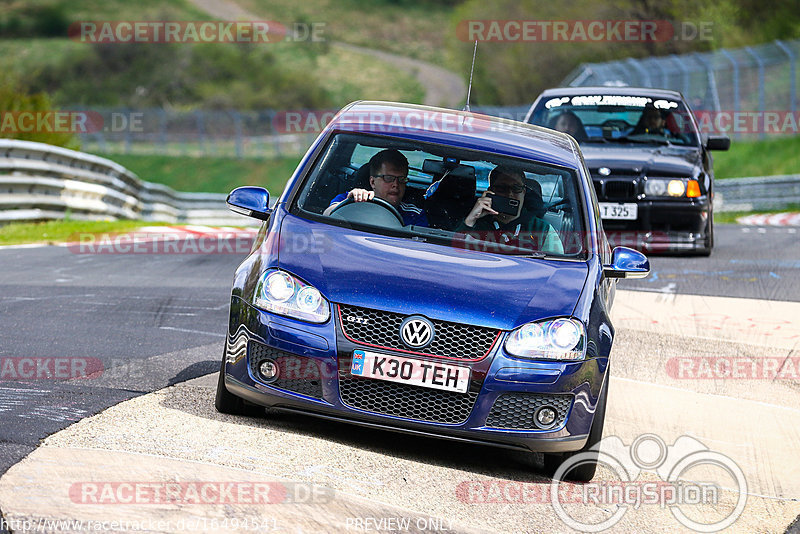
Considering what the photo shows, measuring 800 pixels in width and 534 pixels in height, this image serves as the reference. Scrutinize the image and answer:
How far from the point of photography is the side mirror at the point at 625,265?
621 centimetres

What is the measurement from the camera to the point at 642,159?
12.7m

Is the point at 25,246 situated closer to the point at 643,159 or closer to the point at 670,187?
the point at 643,159

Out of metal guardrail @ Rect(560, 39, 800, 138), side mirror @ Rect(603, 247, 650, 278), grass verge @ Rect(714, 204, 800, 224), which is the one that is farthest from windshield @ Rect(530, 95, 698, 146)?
metal guardrail @ Rect(560, 39, 800, 138)

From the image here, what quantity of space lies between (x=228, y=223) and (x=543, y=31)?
3580 centimetres

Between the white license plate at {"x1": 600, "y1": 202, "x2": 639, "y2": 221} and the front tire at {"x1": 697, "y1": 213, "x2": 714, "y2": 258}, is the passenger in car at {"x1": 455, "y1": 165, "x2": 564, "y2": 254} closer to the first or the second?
the white license plate at {"x1": 600, "y1": 202, "x2": 639, "y2": 221}

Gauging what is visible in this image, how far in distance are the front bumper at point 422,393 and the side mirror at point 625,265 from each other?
866 millimetres

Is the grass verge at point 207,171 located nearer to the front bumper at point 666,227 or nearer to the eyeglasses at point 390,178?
the front bumper at point 666,227

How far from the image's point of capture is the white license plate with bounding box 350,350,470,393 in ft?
17.4

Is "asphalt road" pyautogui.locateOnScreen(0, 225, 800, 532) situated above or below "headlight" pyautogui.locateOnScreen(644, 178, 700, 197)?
below

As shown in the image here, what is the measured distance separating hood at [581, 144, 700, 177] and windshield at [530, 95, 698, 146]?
0.20 m

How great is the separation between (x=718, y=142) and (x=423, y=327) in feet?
28.7

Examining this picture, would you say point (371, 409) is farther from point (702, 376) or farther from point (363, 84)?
point (363, 84)

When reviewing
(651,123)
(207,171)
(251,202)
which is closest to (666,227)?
(651,123)

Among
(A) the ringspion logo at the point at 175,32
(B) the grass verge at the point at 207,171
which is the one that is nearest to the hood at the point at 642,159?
(B) the grass verge at the point at 207,171
